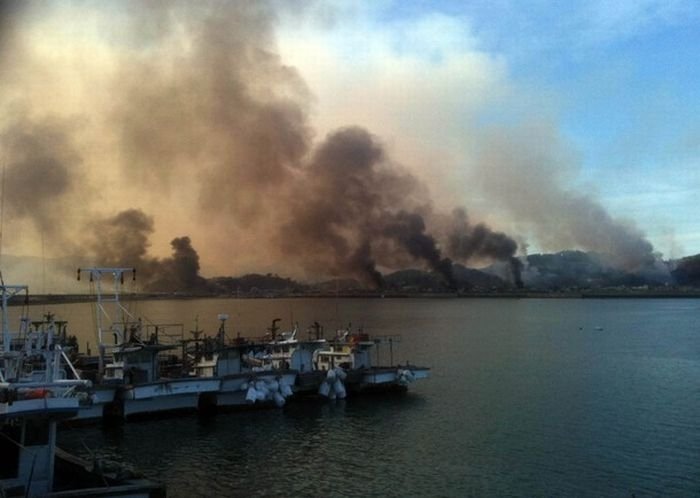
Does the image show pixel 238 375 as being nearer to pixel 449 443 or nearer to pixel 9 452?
pixel 449 443

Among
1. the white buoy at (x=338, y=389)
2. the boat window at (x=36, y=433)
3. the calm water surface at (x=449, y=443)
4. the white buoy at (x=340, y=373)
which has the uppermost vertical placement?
the boat window at (x=36, y=433)

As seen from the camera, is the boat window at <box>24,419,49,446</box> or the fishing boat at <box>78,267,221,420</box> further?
the fishing boat at <box>78,267,221,420</box>

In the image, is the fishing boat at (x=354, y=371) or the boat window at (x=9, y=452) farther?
the fishing boat at (x=354, y=371)

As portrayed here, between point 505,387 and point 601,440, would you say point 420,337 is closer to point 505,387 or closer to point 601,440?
point 505,387

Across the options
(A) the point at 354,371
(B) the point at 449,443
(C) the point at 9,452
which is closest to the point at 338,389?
(A) the point at 354,371

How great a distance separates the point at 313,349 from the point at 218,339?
8.88 metres

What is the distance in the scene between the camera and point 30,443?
24.4 metres

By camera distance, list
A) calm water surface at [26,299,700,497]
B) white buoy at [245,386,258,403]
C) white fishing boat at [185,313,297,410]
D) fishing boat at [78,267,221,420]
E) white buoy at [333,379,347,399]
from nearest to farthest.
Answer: calm water surface at [26,299,700,497], fishing boat at [78,267,221,420], white buoy at [245,386,258,403], white fishing boat at [185,313,297,410], white buoy at [333,379,347,399]

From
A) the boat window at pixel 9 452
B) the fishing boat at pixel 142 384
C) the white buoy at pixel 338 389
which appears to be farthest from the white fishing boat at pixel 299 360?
the boat window at pixel 9 452

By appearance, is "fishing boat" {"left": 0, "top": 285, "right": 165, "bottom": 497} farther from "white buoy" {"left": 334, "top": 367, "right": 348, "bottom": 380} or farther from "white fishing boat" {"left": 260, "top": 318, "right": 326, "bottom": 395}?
"white buoy" {"left": 334, "top": 367, "right": 348, "bottom": 380}

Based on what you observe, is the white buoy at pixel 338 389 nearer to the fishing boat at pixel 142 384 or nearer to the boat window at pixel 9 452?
the fishing boat at pixel 142 384

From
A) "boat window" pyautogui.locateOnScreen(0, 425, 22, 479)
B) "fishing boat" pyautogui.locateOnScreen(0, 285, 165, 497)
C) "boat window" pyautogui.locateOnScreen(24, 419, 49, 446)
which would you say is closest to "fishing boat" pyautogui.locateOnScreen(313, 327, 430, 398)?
"fishing boat" pyautogui.locateOnScreen(0, 285, 165, 497)

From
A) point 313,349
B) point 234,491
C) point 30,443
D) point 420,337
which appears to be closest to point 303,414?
point 313,349

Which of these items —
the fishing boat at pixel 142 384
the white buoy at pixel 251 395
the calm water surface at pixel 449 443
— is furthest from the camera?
the white buoy at pixel 251 395
